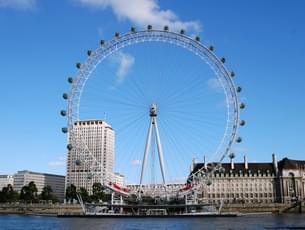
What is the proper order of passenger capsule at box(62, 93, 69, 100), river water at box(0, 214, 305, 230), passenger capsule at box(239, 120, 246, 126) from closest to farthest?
river water at box(0, 214, 305, 230) < passenger capsule at box(62, 93, 69, 100) < passenger capsule at box(239, 120, 246, 126)

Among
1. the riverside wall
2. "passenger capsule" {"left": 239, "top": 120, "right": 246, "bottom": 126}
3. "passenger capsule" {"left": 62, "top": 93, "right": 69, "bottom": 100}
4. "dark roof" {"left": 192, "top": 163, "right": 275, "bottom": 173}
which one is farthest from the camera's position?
"dark roof" {"left": 192, "top": 163, "right": 275, "bottom": 173}

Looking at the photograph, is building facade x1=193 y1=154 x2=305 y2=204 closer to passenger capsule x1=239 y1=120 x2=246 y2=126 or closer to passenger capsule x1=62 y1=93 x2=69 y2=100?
passenger capsule x1=239 y1=120 x2=246 y2=126

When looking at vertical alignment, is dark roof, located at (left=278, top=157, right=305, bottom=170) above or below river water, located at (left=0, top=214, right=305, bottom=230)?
above

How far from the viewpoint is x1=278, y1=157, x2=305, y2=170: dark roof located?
15550 cm

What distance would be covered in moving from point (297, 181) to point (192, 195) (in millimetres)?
66391

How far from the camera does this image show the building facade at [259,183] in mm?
153750

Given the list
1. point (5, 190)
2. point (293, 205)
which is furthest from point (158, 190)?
point (5, 190)

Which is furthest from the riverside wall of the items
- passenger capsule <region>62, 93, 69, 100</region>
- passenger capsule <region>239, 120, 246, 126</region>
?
passenger capsule <region>62, 93, 69, 100</region>

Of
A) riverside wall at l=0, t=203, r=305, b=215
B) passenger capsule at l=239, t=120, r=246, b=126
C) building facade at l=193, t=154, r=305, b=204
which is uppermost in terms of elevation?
passenger capsule at l=239, t=120, r=246, b=126

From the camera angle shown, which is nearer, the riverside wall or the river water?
the river water

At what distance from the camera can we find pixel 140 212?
102375 mm

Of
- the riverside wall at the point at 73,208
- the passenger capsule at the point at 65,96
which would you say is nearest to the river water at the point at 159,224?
the passenger capsule at the point at 65,96

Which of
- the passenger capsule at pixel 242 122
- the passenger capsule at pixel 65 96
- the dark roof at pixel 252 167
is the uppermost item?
the passenger capsule at pixel 65 96

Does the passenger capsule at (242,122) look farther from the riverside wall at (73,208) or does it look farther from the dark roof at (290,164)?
the dark roof at (290,164)
